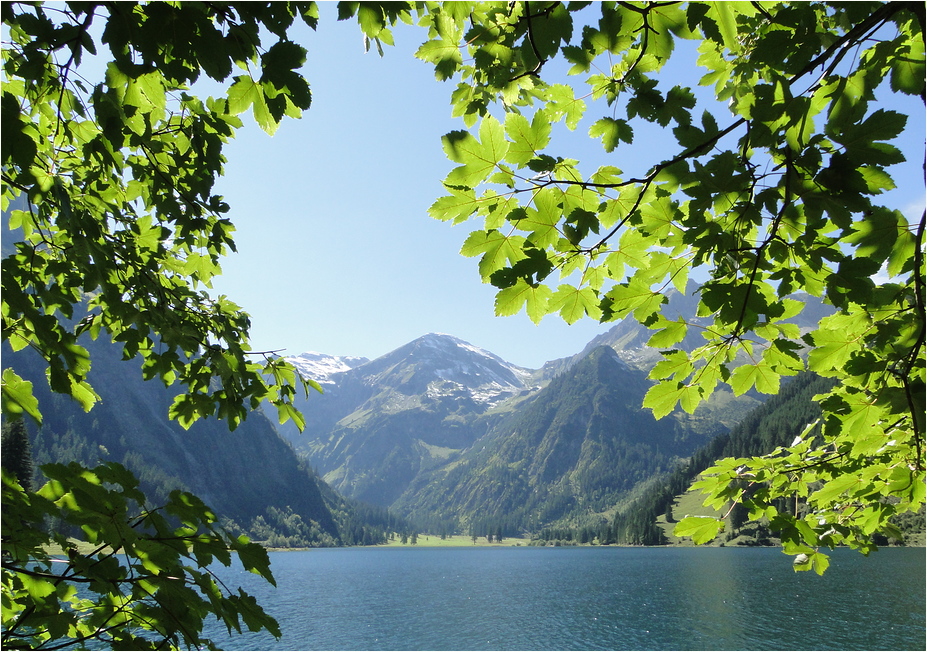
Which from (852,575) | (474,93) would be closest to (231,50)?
(474,93)

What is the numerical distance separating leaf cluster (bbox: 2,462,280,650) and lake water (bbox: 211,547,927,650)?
51073 millimetres

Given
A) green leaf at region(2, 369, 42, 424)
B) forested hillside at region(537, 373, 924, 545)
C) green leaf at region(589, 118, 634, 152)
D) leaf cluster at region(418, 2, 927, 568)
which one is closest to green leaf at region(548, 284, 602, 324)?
leaf cluster at region(418, 2, 927, 568)

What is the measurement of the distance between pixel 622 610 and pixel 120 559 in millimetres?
68899

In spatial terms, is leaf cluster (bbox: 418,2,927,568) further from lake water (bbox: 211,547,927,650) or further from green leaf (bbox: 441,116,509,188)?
lake water (bbox: 211,547,927,650)

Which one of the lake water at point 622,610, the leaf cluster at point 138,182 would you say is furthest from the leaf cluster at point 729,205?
the lake water at point 622,610

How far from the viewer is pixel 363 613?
65.4m

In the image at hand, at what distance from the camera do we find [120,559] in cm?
246

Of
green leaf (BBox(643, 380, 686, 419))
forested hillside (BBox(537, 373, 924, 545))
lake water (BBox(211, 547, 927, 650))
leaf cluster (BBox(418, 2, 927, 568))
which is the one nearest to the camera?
leaf cluster (BBox(418, 2, 927, 568))

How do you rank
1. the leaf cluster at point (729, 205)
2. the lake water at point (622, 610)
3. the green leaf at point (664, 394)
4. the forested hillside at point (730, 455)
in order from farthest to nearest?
the forested hillside at point (730, 455) → the lake water at point (622, 610) → the green leaf at point (664, 394) → the leaf cluster at point (729, 205)

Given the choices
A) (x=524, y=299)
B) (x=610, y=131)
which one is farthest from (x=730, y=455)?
(x=524, y=299)

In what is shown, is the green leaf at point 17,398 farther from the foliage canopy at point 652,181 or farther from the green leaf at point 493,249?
the green leaf at point 493,249

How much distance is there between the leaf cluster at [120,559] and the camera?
2078 mm

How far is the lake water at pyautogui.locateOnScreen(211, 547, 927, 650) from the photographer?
45312 millimetres

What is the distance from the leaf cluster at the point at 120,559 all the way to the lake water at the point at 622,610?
5107 cm
